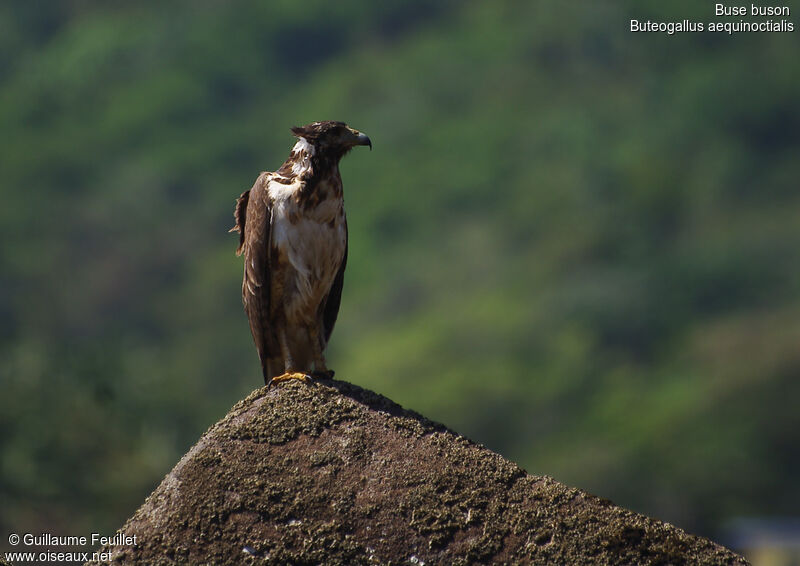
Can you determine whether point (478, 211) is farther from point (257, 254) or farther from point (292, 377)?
point (292, 377)

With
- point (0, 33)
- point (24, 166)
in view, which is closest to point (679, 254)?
point (24, 166)

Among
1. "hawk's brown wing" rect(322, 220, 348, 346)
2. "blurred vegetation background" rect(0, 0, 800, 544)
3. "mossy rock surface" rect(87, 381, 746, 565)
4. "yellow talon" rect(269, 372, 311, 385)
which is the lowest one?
"mossy rock surface" rect(87, 381, 746, 565)

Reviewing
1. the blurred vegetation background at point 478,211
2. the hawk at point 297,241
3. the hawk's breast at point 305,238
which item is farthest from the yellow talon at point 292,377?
the blurred vegetation background at point 478,211

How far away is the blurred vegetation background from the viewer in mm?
64938

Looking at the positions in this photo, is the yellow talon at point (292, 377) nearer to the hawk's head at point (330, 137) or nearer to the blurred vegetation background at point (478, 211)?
the hawk's head at point (330, 137)

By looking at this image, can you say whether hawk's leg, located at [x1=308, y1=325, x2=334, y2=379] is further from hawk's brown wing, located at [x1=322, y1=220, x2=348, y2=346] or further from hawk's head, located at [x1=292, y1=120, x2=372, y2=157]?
hawk's head, located at [x1=292, y1=120, x2=372, y2=157]

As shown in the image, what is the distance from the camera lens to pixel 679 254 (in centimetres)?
7831

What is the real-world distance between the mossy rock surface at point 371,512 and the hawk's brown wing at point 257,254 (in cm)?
217

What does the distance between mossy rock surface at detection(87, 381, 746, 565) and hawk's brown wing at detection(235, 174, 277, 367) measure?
217 centimetres

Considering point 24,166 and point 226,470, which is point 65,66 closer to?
point 24,166

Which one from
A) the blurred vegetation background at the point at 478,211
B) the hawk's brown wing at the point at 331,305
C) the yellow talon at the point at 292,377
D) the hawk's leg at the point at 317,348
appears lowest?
the yellow talon at the point at 292,377

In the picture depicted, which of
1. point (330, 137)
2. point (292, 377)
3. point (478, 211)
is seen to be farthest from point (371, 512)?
point (478, 211)

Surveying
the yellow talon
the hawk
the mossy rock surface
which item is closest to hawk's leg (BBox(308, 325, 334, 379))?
the hawk

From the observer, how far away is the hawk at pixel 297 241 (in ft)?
34.7
